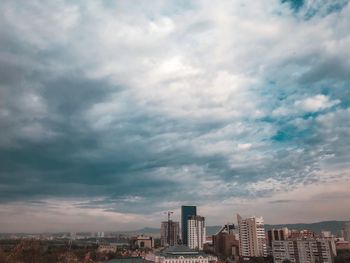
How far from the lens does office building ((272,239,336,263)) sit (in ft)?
315

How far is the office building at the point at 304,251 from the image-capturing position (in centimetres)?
9612

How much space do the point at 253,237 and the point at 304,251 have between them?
106ft

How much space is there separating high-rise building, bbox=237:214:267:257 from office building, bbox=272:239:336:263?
1684 centimetres

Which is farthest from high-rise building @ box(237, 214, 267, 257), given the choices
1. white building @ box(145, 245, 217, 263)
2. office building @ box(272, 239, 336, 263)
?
white building @ box(145, 245, 217, 263)

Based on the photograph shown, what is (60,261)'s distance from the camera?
294ft

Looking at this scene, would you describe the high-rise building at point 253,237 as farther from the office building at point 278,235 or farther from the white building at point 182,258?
the white building at point 182,258

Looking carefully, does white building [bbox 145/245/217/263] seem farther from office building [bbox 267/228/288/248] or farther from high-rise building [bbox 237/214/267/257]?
office building [bbox 267/228/288/248]

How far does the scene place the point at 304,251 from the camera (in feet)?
339

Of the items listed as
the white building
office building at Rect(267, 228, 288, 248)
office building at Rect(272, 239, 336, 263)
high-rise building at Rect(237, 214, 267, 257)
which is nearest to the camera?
office building at Rect(272, 239, 336, 263)

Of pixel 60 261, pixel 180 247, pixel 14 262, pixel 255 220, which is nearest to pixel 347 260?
pixel 255 220

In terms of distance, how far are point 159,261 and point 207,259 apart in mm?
14712

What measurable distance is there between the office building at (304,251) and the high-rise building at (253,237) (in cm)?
1684

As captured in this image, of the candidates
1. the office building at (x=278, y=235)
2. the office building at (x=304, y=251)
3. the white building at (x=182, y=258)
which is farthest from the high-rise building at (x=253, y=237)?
the white building at (x=182, y=258)

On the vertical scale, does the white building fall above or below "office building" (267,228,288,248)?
below
